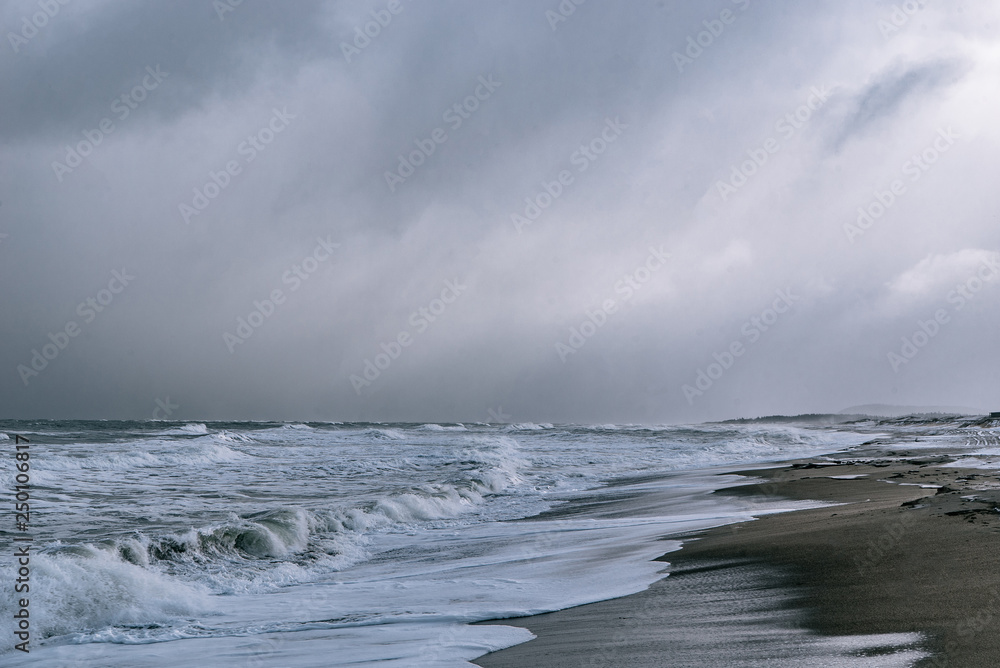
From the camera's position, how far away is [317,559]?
898cm

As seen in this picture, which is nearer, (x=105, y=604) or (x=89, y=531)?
(x=105, y=604)

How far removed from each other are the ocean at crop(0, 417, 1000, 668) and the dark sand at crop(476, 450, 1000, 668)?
0.43 m

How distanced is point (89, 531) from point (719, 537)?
26.5 ft

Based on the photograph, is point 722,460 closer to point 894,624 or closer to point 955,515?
point 955,515

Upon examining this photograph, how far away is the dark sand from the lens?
4.05 meters

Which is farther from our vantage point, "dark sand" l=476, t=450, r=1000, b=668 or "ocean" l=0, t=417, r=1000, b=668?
"ocean" l=0, t=417, r=1000, b=668

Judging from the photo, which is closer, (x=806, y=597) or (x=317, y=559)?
(x=806, y=597)

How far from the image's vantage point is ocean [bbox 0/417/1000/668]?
5406 mm

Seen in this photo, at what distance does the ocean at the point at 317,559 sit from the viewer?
17.7ft

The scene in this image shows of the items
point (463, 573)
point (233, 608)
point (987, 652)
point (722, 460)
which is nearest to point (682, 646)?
point (987, 652)

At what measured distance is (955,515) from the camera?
7320 mm

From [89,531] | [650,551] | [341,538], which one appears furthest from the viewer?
[341,538]

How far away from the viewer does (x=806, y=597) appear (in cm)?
509

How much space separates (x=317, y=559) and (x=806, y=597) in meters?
5.93
